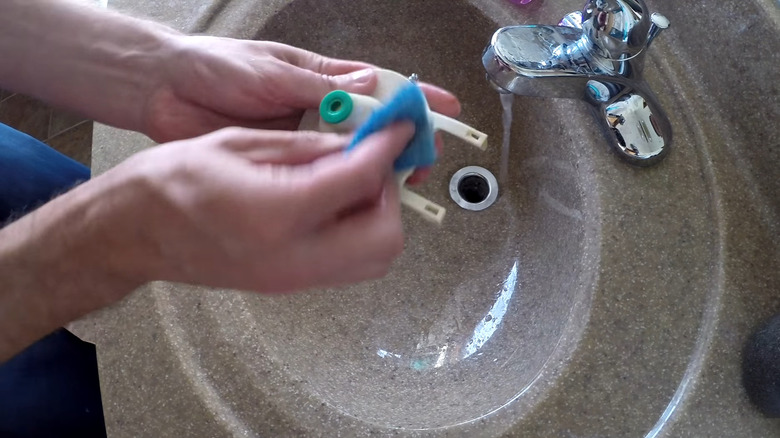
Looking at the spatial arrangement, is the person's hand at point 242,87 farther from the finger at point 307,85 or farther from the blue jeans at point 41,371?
the blue jeans at point 41,371

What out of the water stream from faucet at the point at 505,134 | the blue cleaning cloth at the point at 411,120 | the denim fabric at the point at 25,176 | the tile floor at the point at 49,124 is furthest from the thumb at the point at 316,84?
the tile floor at the point at 49,124

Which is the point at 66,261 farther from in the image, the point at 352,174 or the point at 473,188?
the point at 473,188

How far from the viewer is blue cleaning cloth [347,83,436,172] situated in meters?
0.38

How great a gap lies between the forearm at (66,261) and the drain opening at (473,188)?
16.8 inches

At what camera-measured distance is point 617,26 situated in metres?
0.50

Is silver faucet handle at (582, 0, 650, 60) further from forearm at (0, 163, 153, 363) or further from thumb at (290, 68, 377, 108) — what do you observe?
forearm at (0, 163, 153, 363)

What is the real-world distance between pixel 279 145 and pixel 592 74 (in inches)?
12.8

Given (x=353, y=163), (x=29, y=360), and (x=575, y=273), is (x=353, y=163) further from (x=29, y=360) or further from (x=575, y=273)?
(x=29, y=360)

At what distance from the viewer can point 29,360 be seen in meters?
0.63

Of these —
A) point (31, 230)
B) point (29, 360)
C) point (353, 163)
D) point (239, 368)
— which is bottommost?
point (29, 360)

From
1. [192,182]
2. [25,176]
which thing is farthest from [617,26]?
[25,176]

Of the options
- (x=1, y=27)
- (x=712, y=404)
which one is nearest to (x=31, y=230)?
(x=1, y=27)

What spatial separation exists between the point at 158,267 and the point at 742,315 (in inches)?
19.9

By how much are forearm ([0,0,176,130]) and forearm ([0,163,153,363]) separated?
169mm
